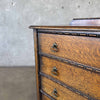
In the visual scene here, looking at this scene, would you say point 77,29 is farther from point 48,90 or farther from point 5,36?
point 5,36

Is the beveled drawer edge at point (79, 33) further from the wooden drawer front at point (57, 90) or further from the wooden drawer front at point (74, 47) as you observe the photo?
the wooden drawer front at point (57, 90)

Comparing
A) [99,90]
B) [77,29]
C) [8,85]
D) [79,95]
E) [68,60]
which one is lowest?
[8,85]

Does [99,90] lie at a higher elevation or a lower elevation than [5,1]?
lower

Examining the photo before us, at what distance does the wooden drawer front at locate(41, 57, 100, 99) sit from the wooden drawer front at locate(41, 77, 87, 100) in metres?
0.08

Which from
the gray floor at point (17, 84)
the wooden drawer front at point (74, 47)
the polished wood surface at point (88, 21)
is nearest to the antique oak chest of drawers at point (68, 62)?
the wooden drawer front at point (74, 47)

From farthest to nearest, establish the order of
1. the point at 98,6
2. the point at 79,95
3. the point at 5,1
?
the point at 5,1, the point at 98,6, the point at 79,95

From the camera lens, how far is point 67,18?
9.64ft

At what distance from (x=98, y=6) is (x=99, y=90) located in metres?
2.25

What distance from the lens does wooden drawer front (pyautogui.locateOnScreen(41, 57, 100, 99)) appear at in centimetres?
98

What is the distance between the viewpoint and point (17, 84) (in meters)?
2.37

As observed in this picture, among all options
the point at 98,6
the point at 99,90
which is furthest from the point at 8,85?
the point at 98,6

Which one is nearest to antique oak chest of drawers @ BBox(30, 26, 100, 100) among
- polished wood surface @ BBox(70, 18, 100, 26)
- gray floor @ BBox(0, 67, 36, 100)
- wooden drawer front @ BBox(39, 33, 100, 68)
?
wooden drawer front @ BBox(39, 33, 100, 68)

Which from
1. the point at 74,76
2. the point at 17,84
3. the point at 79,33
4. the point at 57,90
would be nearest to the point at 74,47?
the point at 79,33

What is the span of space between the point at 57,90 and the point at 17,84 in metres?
1.26
